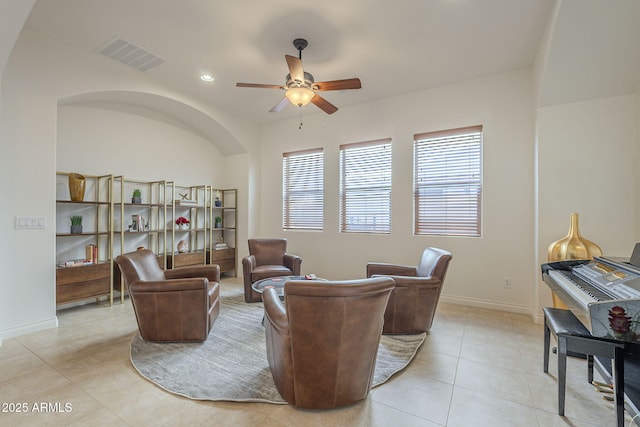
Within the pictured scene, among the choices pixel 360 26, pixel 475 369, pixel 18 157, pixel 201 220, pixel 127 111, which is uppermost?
pixel 360 26

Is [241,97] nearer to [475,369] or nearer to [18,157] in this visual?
[18,157]

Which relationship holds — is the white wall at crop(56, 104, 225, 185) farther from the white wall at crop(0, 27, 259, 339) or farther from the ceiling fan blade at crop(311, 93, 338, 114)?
the ceiling fan blade at crop(311, 93, 338, 114)

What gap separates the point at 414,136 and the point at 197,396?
399cm

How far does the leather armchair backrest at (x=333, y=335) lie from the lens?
62.1 inches

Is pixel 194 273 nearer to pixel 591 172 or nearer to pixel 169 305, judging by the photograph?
pixel 169 305

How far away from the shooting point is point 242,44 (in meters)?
3.15

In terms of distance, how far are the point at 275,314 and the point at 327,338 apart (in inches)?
15.2

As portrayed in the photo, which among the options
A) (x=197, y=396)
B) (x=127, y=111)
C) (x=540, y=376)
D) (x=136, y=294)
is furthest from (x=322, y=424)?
(x=127, y=111)

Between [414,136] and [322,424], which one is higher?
[414,136]

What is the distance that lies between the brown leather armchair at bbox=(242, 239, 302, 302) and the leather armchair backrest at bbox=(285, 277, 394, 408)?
89.5 inches

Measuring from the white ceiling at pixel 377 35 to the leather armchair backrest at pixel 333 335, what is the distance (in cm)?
244

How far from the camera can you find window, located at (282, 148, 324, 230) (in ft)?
17.0

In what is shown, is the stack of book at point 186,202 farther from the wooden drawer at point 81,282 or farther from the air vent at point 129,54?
the air vent at point 129,54

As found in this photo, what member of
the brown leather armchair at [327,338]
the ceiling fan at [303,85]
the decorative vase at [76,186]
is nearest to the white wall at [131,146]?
the decorative vase at [76,186]
